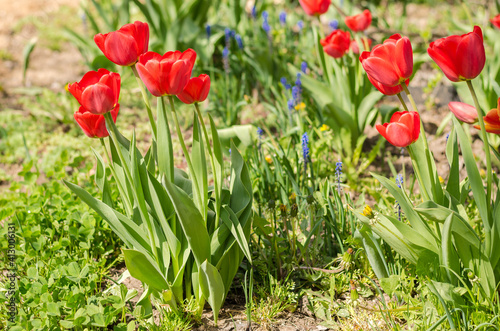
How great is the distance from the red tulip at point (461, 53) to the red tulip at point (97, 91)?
852mm

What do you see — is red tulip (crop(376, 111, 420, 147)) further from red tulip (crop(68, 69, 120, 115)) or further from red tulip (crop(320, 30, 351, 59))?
red tulip (crop(320, 30, 351, 59))

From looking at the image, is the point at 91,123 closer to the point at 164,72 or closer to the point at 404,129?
the point at 164,72

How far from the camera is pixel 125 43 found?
1282 millimetres

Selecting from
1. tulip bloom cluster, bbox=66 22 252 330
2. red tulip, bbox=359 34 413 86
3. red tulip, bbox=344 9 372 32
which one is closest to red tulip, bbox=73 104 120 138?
tulip bloom cluster, bbox=66 22 252 330

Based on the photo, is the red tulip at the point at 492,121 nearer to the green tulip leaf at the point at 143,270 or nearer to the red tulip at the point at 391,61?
the red tulip at the point at 391,61

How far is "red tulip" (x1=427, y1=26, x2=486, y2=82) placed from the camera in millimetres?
1178

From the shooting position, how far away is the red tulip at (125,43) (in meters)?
1.26

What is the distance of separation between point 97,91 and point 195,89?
0.91ft

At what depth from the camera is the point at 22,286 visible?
1.54m

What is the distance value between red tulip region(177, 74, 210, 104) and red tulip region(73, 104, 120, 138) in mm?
283

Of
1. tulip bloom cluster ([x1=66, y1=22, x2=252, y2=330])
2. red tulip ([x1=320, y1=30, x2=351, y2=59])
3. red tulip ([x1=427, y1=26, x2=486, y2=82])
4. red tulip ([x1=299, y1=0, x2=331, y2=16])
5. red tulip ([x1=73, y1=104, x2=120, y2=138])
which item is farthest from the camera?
red tulip ([x1=299, y1=0, x2=331, y2=16])

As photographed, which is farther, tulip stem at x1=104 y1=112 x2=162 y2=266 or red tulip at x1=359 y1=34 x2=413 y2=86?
tulip stem at x1=104 y1=112 x2=162 y2=266

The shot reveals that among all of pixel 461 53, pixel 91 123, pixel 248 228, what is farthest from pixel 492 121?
pixel 91 123

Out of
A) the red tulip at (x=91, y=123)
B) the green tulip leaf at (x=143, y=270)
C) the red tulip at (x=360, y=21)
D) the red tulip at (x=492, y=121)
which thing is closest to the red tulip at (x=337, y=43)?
the red tulip at (x=360, y=21)
